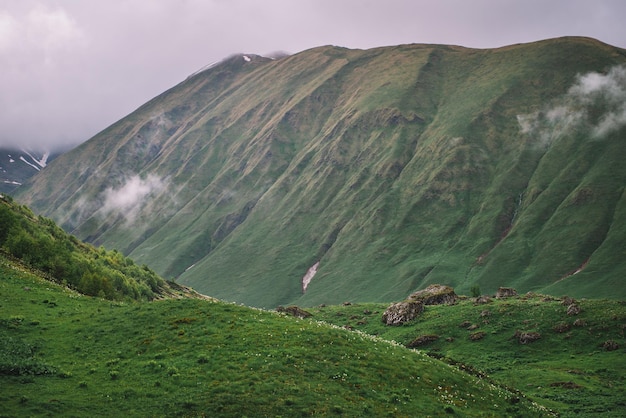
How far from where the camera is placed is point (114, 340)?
38.4m

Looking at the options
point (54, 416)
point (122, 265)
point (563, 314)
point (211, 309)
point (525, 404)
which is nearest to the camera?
point (54, 416)

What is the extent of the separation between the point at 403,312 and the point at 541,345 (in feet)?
84.1

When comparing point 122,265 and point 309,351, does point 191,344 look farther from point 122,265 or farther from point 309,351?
point 122,265

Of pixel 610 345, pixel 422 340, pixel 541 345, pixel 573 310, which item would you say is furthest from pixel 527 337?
pixel 422 340

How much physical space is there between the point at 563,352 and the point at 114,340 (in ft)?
199

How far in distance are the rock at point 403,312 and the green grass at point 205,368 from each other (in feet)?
157

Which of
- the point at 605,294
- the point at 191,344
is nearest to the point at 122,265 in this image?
the point at 191,344

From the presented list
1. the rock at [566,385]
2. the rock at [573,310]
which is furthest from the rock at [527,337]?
the rock at [566,385]

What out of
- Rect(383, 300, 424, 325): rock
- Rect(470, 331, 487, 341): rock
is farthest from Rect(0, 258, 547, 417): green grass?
Rect(383, 300, 424, 325): rock

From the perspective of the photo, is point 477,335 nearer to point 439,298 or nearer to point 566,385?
point 439,298

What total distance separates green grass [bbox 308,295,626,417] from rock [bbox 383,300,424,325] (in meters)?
1.44

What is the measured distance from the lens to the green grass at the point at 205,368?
95.8ft

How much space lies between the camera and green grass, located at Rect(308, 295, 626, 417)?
53.7 metres

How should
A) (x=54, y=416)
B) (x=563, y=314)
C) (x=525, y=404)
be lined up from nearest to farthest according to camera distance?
1. (x=54, y=416)
2. (x=525, y=404)
3. (x=563, y=314)
